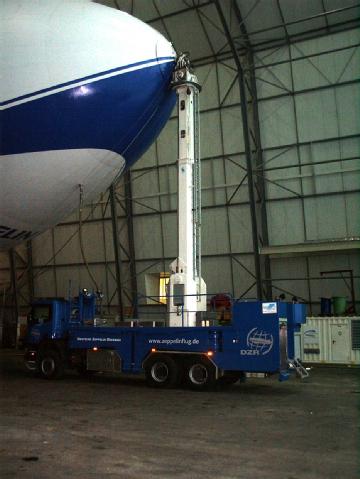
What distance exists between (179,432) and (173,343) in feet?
13.4

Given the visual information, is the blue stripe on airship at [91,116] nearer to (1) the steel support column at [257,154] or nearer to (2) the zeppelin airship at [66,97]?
(2) the zeppelin airship at [66,97]

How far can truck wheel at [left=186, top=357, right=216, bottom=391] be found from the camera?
10492 mm

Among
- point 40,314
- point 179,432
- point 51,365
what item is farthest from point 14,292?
point 179,432

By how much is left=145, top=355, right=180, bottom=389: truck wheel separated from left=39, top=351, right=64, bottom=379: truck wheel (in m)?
2.60

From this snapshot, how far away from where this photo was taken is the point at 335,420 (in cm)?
772

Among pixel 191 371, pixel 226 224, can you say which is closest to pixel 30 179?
pixel 191 371

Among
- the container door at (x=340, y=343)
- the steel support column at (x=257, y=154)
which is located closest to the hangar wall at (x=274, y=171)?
the steel support column at (x=257, y=154)

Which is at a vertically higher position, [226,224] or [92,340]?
[226,224]

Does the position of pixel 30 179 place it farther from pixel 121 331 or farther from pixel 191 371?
pixel 191 371

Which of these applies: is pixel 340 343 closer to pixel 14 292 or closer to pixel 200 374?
pixel 200 374

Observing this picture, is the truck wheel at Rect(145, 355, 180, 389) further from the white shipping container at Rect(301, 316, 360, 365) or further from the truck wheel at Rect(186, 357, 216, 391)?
the white shipping container at Rect(301, 316, 360, 365)

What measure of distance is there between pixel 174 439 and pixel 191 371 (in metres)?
4.35

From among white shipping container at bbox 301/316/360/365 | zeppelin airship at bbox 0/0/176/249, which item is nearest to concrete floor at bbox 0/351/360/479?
zeppelin airship at bbox 0/0/176/249

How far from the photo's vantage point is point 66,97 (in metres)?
8.59
